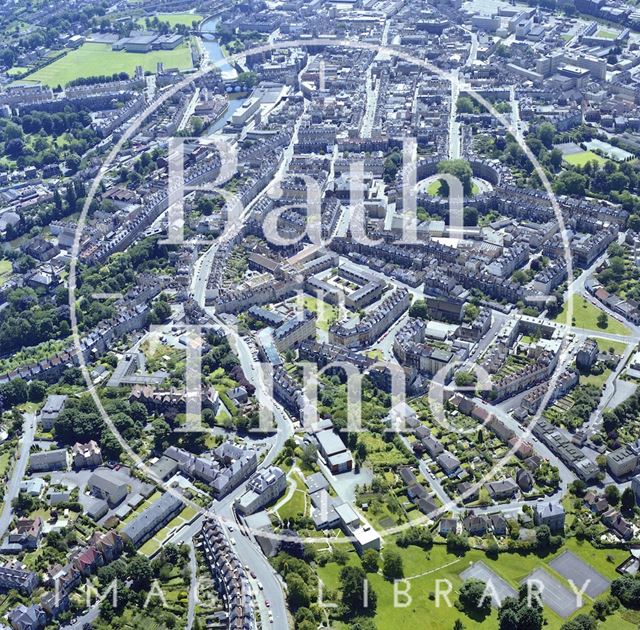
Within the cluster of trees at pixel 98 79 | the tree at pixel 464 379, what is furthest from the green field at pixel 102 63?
the tree at pixel 464 379

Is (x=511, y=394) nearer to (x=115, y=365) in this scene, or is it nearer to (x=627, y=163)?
(x=115, y=365)

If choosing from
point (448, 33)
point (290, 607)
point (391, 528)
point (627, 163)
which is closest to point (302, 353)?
point (391, 528)

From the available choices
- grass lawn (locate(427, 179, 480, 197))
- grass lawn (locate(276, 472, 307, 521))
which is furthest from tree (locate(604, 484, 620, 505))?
grass lawn (locate(427, 179, 480, 197))

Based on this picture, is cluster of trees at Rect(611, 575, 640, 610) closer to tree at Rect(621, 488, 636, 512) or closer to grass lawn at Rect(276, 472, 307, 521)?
tree at Rect(621, 488, 636, 512)

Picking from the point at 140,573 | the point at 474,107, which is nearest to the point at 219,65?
the point at 474,107

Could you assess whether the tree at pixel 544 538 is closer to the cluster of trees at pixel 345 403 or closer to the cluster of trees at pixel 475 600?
the cluster of trees at pixel 475 600

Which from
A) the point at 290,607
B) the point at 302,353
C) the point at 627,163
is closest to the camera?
the point at 290,607
